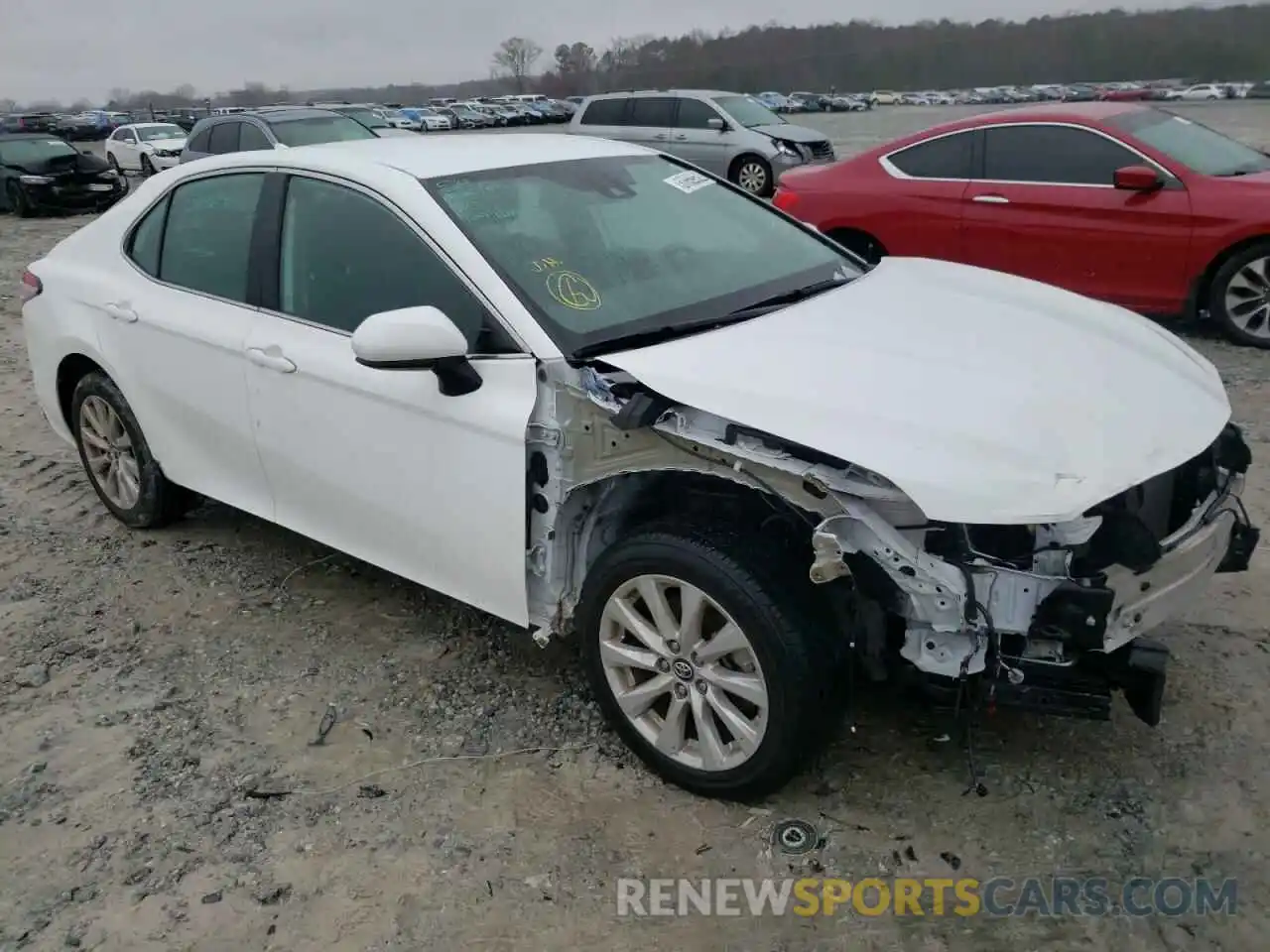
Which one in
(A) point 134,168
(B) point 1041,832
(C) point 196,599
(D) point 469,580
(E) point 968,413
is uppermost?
(E) point 968,413

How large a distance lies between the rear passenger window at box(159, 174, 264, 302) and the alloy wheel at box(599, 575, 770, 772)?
192cm

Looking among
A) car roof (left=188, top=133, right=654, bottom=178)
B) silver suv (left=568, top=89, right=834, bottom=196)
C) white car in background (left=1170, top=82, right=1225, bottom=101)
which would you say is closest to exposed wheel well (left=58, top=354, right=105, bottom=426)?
car roof (left=188, top=133, right=654, bottom=178)

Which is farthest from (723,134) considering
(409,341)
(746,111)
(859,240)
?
(409,341)

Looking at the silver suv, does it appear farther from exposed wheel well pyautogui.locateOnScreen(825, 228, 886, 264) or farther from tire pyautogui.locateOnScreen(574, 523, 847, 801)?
tire pyautogui.locateOnScreen(574, 523, 847, 801)

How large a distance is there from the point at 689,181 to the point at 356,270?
1324 mm

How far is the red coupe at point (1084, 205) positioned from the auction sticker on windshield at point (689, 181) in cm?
389

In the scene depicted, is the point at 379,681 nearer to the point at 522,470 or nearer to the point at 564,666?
the point at 564,666

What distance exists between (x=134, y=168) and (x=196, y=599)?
24.9m

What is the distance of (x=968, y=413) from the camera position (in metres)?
2.51

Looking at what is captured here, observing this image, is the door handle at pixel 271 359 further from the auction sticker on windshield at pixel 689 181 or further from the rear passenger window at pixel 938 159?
the rear passenger window at pixel 938 159

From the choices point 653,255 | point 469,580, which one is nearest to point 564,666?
point 469,580

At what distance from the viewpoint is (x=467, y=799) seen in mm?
2951

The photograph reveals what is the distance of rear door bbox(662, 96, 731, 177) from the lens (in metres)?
15.4

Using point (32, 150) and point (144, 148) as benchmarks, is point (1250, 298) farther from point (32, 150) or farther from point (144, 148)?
point (144, 148)
